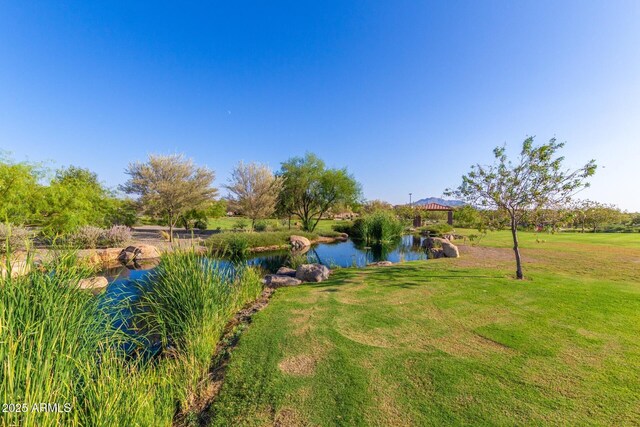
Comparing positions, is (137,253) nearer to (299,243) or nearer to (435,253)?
(299,243)

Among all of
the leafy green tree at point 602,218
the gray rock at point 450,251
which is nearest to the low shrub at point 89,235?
the gray rock at point 450,251

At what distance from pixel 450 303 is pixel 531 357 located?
2.03 meters

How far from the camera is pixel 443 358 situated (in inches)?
135

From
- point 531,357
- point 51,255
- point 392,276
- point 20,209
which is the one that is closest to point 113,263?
point 20,209

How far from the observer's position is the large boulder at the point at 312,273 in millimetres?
8023

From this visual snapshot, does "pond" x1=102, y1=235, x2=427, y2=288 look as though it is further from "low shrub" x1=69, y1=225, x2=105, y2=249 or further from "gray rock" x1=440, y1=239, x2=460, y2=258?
"low shrub" x1=69, y1=225, x2=105, y2=249

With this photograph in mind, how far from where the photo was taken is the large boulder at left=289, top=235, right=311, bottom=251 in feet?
59.4

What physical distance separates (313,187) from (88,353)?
22434 millimetres

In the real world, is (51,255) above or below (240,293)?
above

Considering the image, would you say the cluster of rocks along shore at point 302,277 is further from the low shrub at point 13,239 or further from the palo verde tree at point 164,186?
the palo verde tree at point 164,186

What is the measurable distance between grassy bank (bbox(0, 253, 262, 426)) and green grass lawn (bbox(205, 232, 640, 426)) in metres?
0.59

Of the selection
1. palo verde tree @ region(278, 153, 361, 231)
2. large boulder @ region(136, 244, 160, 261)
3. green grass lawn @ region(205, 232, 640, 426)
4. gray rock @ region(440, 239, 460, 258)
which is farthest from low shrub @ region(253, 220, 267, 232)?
green grass lawn @ region(205, 232, 640, 426)

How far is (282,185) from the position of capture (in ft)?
79.9

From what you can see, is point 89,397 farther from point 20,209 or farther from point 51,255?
point 20,209
